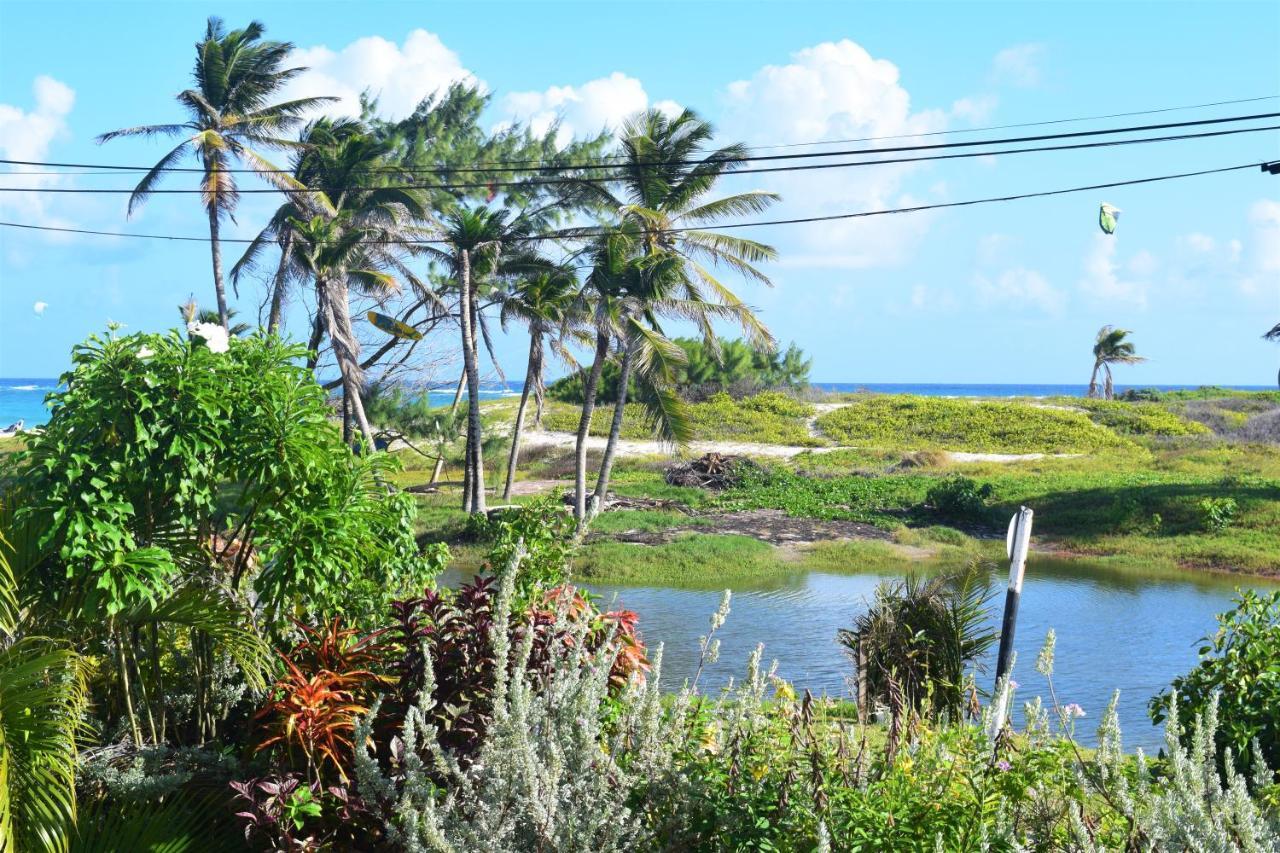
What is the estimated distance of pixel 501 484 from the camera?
31938mm

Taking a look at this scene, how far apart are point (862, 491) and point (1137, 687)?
16707 millimetres

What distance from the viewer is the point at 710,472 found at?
3159 cm

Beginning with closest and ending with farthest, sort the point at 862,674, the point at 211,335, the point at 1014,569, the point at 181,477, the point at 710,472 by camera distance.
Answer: the point at 181,477, the point at 211,335, the point at 1014,569, the point at 862,674, the point at 710,472

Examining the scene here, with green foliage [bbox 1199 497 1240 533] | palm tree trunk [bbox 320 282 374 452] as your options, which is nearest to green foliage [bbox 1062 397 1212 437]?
green foliage [bbox 1199 497 1240 533]

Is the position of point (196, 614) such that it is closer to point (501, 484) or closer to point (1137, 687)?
point (1137, 687)

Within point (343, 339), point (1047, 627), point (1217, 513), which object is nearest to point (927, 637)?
point (1047, 627)

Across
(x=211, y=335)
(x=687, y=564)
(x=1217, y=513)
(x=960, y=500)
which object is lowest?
(x=687, y=564)

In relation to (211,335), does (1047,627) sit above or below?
below

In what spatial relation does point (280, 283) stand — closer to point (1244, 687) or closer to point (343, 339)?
point (343, 339)

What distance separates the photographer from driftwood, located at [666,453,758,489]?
30938 mm

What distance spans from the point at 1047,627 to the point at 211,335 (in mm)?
13762

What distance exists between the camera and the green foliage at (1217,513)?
23172mm

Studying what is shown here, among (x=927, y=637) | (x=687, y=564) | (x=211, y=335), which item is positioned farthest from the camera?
(x=687, y=564)

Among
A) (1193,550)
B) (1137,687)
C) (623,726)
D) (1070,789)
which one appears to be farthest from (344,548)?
(1193,550)
